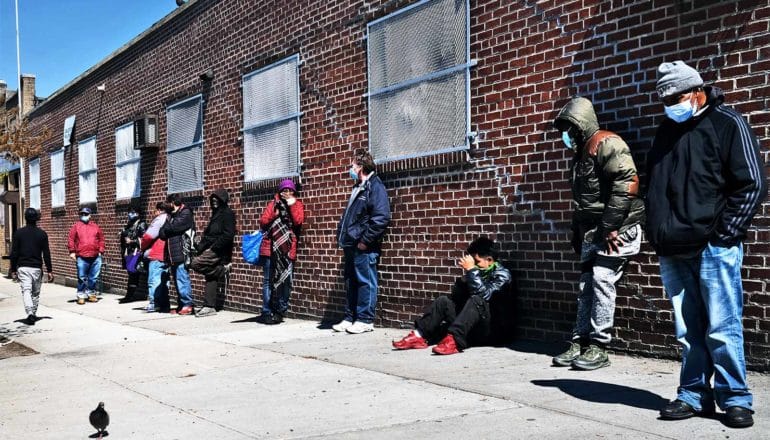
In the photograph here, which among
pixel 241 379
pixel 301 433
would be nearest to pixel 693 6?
pixel 301 433

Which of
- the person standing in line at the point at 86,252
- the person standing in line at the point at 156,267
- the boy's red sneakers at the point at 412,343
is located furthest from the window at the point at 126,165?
the boy's red sneakers at the point at 412,343

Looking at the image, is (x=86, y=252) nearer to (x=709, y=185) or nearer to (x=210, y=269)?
(x=210, y=269)

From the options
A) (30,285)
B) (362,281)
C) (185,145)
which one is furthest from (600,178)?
(185,145)

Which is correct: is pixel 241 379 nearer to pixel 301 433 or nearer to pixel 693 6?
pixel 301 433

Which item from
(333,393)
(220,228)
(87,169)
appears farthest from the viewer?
(87,169)

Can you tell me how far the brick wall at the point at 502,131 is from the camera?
228 inches

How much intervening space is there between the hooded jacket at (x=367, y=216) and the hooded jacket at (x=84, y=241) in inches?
324

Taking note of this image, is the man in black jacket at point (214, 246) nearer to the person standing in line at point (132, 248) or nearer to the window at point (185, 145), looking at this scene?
the window at point (185, 145)

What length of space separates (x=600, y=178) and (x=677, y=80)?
145 centimetres

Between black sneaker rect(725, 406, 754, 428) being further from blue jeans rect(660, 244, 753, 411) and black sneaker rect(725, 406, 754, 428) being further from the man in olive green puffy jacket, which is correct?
the man in olive green puffy jacket

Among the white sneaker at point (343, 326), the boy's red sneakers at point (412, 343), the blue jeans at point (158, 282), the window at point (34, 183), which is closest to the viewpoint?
the boy's red sneakers at point (412, 343)

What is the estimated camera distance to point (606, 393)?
516 centimetres

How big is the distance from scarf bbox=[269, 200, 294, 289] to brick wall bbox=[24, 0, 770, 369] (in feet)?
1.37

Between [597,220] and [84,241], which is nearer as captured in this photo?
[597,220]
